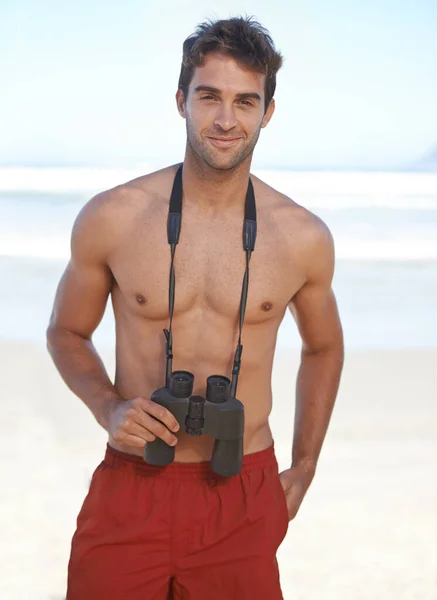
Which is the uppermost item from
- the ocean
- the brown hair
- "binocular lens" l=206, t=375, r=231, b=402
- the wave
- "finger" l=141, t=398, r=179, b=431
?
the wave

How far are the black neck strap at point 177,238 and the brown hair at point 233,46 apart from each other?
0.95 ft

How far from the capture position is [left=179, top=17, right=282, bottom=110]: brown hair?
2082 millimetres

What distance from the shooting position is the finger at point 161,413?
6.11 ft

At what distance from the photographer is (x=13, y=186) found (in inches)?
669

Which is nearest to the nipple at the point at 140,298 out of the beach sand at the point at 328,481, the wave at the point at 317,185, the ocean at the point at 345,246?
the beach sand at the point at 328,481

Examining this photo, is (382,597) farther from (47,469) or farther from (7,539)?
(47,469)

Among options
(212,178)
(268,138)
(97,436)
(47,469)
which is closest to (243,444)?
(212,178)

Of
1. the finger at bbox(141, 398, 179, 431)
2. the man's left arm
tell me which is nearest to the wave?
the man's left arm

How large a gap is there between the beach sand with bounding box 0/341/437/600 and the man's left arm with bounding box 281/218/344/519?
93cm

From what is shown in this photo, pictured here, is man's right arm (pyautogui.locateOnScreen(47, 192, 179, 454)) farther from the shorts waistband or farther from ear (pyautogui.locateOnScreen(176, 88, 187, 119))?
ear (pyautogui.locateOnScreen(176, 88, 187, 119))

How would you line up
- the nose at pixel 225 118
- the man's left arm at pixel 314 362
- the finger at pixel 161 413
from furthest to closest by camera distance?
the man's left arm at pixel 314 362
the nose at pixel 225 118
the finger at pixel 161 413

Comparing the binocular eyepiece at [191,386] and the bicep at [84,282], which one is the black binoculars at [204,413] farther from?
the bicep at [84,282]

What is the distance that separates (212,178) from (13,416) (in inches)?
115

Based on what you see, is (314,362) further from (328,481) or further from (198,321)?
(328,481)
